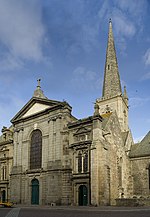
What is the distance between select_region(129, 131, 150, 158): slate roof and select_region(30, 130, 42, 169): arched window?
38.5ft

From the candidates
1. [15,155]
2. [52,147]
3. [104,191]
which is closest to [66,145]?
[52,147]


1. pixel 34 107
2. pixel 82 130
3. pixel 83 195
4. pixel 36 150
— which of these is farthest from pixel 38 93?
pixel 83 195

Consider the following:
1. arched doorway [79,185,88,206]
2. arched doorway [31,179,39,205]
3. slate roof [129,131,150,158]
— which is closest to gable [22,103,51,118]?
arched doorway [31,179,39,205]

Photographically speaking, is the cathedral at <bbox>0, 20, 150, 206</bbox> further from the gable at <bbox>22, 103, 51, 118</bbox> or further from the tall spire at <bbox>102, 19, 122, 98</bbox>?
the tall spire at <bbox>102, 19, 122, 98</bbox>

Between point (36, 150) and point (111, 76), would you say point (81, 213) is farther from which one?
point (111, 76)

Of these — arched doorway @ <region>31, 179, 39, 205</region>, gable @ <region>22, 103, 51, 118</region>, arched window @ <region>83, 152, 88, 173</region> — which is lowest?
arched doorway @ <region>31, 179, 39, 205</region>

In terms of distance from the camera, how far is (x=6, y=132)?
4128cm

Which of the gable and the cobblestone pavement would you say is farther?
the gable

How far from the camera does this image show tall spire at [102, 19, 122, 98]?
163ft

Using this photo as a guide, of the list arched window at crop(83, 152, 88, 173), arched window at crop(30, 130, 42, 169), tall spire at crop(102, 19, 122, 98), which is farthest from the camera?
tall spire at crop(102, 19, 122, 98)

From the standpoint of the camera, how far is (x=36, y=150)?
34.7m

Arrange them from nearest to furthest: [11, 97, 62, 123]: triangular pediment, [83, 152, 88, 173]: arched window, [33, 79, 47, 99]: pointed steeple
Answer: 1. [83, 152, 88, 173]: arched window
2. [11, 97, 62, 123]: triangular pediment
3. [33, 79, 47, 99]: pointed steeple

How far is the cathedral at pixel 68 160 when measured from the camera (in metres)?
27.7

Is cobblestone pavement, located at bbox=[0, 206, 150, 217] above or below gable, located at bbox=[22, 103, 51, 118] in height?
below
